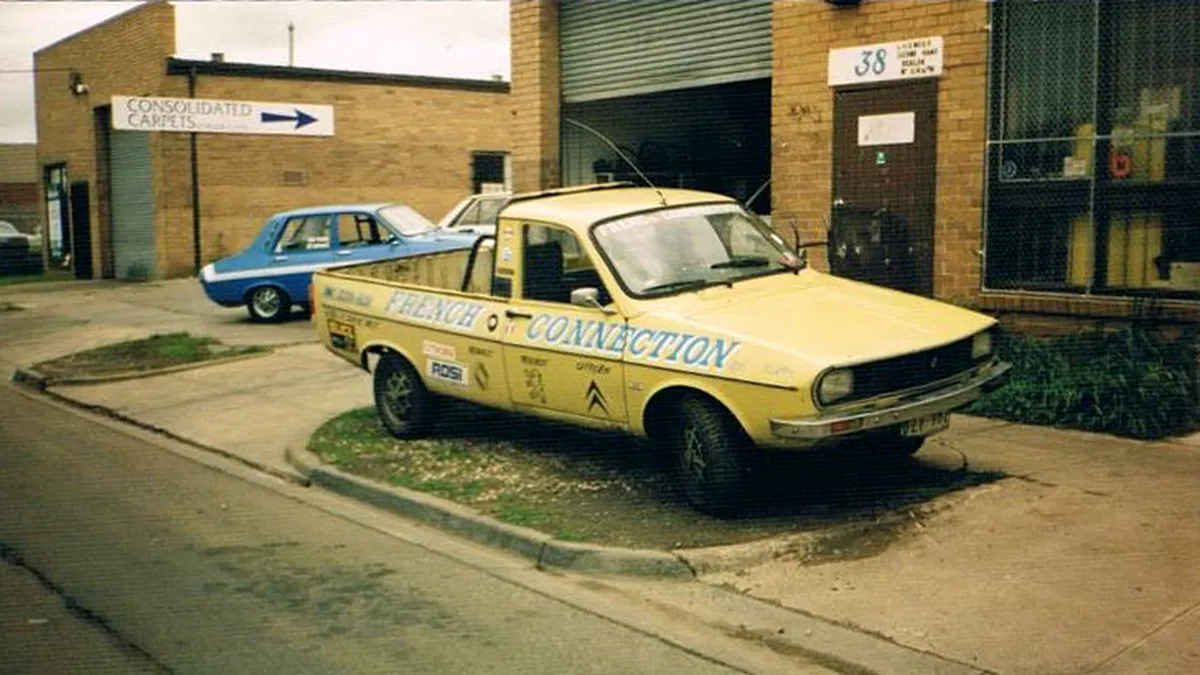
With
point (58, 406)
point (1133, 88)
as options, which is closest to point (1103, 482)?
point (1133, 88)

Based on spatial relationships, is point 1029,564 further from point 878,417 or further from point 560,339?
point 560,339

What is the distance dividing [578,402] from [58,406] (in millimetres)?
6903

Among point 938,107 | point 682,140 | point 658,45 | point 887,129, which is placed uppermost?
point 658,45

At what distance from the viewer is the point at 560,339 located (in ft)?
24.5

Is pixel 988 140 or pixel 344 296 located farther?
pixel 988 140

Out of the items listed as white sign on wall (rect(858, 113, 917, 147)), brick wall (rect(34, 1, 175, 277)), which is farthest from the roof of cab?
brick wall (rect(34, 1, 175, 277))

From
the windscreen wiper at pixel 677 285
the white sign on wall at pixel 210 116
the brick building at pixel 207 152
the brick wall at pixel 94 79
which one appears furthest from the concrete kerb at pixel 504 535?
the brick wall at pixel 94 79

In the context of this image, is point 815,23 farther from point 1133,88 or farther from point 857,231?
point 1133,88

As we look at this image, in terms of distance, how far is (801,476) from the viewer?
756 cm

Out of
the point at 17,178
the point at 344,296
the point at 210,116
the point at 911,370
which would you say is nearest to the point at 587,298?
the point at 911,370

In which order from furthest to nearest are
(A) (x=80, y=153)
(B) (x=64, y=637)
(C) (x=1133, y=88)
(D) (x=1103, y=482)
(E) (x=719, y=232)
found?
(A) (x=80, y=153), (C) (x=1133, y=88), (E) (x=719, y=232), (D) (x=1103, y=482), (B) (x=64, y=637)

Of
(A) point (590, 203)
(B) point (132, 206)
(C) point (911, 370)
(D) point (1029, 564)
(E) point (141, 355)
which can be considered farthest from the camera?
(B) point (132, 206)

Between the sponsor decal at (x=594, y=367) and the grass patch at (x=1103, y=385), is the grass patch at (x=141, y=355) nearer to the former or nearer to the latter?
the sponsor decal at (x=594, y=367)

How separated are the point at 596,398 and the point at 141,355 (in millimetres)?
9066
